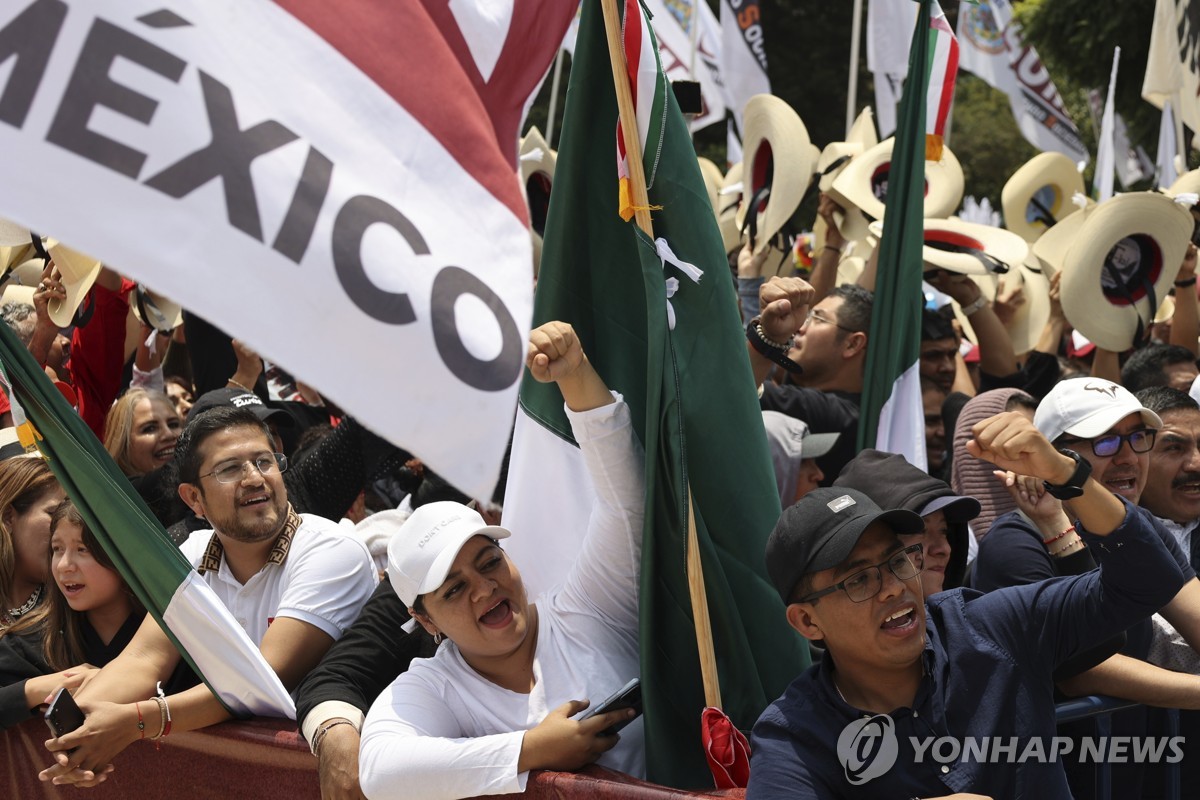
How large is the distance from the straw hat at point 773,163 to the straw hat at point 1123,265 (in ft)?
4.43

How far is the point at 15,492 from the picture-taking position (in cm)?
429

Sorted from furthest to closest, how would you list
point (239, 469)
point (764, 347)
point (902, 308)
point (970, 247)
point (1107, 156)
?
point (1107, 156) < point (970, 247) < point (764, 347) < point (902, 308) < point (239, 469)

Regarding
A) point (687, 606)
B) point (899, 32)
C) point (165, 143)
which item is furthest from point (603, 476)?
point (899, 32)

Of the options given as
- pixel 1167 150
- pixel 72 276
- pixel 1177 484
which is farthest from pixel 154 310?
pixel 1167 150

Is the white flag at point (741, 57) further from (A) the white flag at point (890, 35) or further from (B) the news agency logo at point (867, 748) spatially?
(B) the news agency logo at point (867, 748)

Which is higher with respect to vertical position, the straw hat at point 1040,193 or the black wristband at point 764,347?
the straw hat at point 1040,193

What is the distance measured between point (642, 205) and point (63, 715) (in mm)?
1808

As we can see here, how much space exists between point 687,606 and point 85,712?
1472 millimetres

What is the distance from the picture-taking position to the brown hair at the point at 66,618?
150 inches

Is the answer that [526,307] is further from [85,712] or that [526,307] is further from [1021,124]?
[1021,124]

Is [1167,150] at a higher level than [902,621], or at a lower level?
higher

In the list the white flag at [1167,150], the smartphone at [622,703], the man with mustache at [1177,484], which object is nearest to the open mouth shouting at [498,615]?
the smartphone at [622,703]

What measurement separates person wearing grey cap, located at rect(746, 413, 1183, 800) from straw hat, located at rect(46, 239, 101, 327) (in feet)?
14.1

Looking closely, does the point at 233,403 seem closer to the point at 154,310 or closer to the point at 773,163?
the point at 154,310
